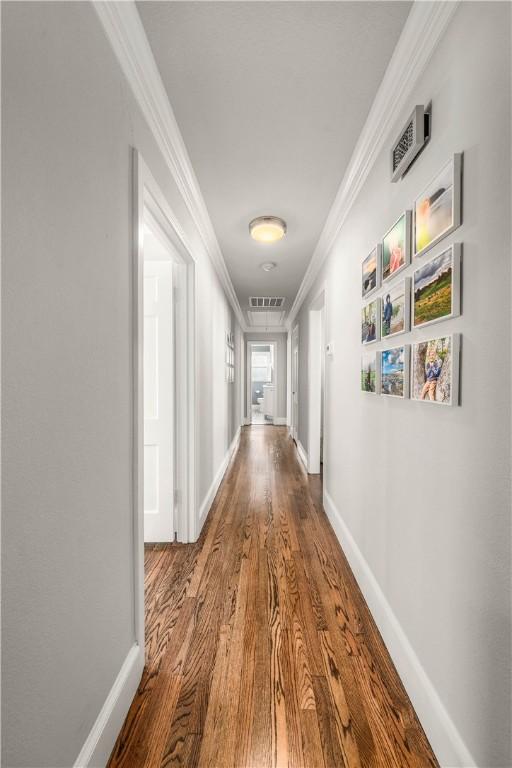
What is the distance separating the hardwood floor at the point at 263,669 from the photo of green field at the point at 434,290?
4.67 ft

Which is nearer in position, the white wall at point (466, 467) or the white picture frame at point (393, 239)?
the white wall at point (466, 467)

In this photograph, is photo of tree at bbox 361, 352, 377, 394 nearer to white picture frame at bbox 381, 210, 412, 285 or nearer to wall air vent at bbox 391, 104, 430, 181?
white picture frame at bbox 381, 210, 412, 285

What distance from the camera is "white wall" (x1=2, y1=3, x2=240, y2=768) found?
0.70 meters

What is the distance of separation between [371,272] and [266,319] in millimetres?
5421

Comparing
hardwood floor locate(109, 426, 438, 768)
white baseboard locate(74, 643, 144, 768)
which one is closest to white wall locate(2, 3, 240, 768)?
white baseboard locate(74, 643, 144, 768)

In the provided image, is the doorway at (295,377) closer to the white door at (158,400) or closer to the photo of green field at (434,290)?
the white door at (158,400)

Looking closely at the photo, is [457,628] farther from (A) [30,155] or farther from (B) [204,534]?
(B) [204,534]

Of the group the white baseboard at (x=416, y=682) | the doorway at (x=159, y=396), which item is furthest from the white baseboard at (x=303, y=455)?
the white baseboard at (x=416, y=682)

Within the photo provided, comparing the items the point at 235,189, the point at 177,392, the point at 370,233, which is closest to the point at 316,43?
the point at 370,233

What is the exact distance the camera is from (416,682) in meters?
1.23

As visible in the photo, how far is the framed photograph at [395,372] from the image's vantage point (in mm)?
1377

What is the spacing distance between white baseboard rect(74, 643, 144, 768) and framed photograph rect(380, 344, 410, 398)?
1.47 m

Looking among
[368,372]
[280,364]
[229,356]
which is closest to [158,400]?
[368,372]

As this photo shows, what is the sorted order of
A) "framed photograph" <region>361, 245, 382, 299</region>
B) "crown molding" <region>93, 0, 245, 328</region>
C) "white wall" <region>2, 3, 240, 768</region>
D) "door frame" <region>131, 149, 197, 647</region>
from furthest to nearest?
"door frame" <region>131, 149, 197, 647</region> → "framed photograph" <region>361, 245, 382, 299</region> → "crown molding" <region>93, 0, 245, 328</region> → "white wall" <region>2, 3, 240, 768</region>
